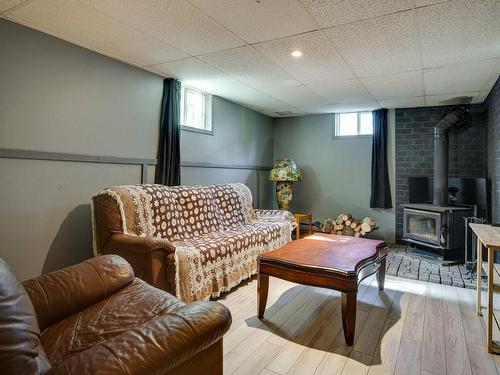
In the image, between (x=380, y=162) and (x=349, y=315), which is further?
(x=380, y=162)

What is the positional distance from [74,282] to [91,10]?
5.93 ft

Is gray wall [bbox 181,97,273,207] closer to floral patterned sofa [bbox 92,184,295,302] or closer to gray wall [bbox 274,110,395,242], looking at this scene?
gray wall [bbox 274,110,395,242]

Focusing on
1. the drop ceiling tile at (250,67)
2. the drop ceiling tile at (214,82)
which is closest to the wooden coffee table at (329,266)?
the drop ceiling tile at (250,67)

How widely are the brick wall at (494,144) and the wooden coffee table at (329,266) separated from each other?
1.71 metres

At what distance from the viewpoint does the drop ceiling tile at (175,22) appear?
2.03 m

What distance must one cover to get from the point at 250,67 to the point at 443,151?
3.07 meters

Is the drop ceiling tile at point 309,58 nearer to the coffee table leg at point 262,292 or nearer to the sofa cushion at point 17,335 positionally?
the coffee table leg at point 262,292

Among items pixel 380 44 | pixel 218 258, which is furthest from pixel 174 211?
pixel 380 44

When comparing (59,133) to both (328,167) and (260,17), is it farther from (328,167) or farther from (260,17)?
(328,167)

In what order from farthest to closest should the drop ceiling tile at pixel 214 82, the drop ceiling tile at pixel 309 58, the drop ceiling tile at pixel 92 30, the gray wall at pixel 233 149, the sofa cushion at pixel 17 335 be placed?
the gray wall at pixel 233 149 → the drop ceiling tile at pixel 214 82 → the drop ceiling tile at pixel 309 58 → the drop ceiling tile at pixel 92 30 → the sofa cushion at pixel 17 335

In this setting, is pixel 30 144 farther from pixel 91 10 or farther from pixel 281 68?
pixel 281 68

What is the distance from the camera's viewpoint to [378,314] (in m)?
2.48

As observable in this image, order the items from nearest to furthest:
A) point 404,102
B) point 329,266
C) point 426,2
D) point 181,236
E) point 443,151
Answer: point 426,2
point 329,266
point 181,236
point 443,151
point 404,102

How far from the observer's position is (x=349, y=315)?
200 cm
